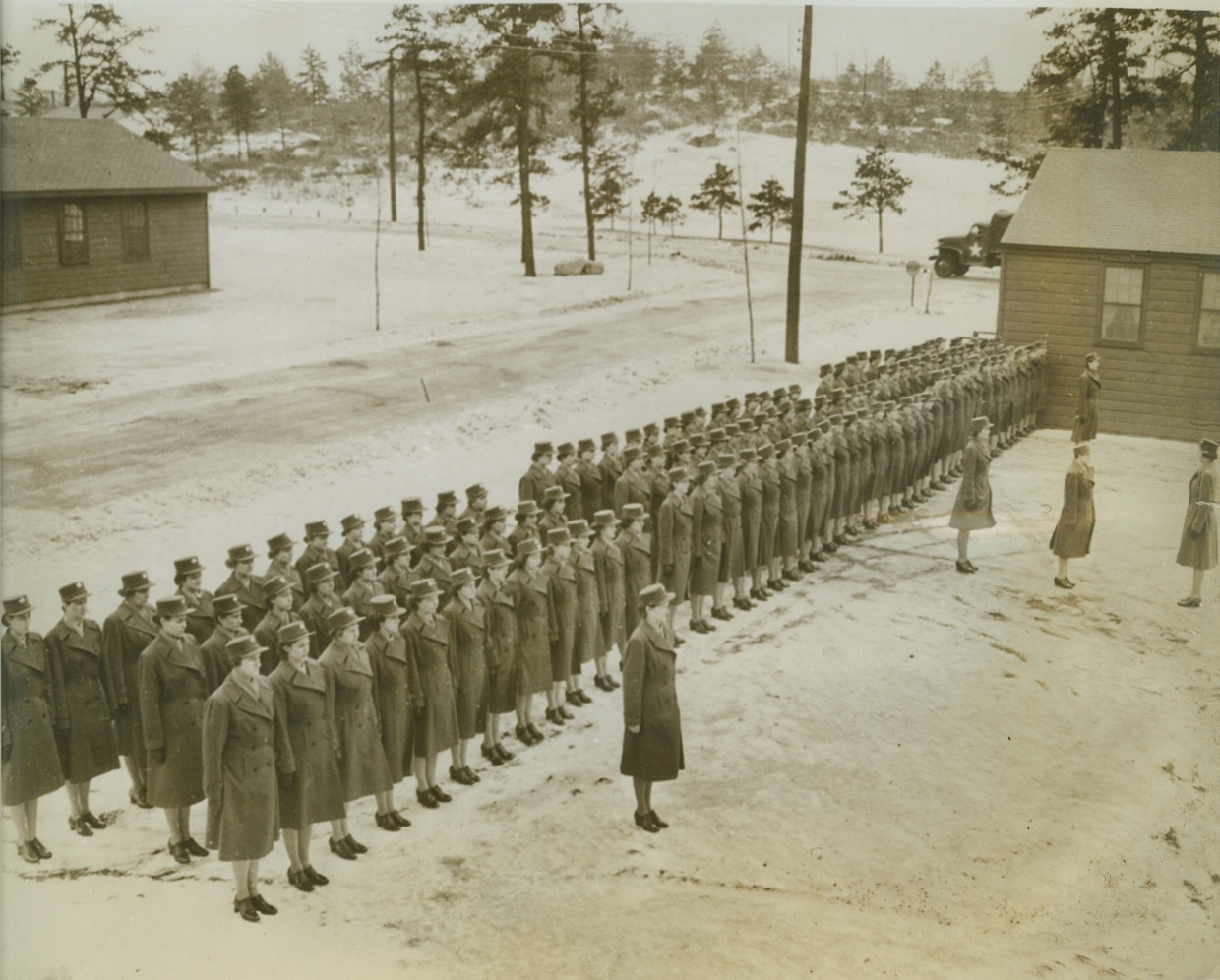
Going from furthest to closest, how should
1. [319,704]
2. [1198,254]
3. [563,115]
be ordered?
1. [563,115]
2. [1198,254]
3. [319,704]

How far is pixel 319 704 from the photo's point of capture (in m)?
6.58

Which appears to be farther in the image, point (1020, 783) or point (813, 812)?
point (1020, 783)

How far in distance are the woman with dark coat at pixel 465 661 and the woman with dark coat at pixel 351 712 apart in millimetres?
879

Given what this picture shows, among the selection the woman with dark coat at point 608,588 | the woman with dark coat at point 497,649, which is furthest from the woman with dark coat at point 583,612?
the woman with dark coat at point 497,649

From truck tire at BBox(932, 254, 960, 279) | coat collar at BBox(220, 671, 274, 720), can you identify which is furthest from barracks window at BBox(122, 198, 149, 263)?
truck tire at BBox(932, 254, 960, 279)

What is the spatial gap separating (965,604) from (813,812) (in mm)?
4174

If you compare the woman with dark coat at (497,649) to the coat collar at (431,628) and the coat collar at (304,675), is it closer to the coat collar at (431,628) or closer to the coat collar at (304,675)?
the coat collar at (431,628)

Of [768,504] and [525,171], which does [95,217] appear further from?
[768,504]

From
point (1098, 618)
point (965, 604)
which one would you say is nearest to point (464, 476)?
point (965, 604)

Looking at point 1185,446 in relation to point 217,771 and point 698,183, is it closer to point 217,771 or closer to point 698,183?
point 217,771

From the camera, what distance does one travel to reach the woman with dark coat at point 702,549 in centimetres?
1029

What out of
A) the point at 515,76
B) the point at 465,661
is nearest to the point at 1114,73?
the point at 465,661

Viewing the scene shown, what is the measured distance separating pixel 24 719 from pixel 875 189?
2463cm

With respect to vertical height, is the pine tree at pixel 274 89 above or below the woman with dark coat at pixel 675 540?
above
